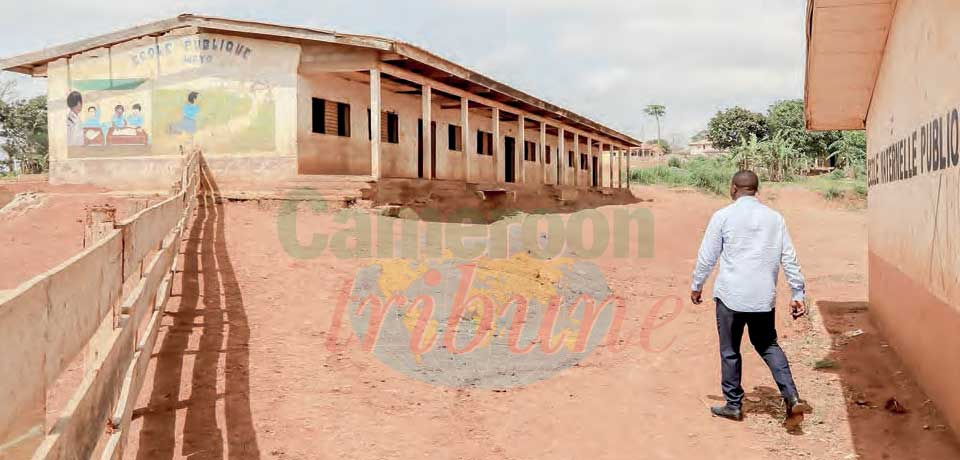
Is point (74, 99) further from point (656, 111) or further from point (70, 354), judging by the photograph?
→ point (656, 111)

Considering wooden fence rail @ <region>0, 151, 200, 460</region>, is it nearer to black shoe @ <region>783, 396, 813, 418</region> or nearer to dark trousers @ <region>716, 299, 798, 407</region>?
dark trousers @ <region>716, 299, 798, 407</region>

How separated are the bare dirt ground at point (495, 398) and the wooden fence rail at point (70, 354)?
3.34 feet

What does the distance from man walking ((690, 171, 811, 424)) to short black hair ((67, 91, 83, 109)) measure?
16.9m

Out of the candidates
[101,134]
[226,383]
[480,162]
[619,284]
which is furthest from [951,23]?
[480,162]

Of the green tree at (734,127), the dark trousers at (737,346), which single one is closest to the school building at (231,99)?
the dark trousers at (737,346)

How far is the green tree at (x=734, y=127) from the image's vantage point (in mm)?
64312

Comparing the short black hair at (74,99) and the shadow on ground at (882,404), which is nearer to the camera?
the shadow on ground at (882,404)

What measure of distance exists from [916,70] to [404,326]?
17.5 feet

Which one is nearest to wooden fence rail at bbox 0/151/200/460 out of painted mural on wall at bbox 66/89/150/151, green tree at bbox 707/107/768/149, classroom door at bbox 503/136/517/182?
painted mural on wall at bbox 66/89/150/151

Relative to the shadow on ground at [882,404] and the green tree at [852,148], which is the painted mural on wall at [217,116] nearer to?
the shadow on ground at [882,404]

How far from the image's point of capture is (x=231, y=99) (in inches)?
611

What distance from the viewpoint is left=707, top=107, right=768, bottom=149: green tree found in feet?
211

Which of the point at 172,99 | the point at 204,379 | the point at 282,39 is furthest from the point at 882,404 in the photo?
the point at 172,99

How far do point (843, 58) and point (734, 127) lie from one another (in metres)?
62.8
